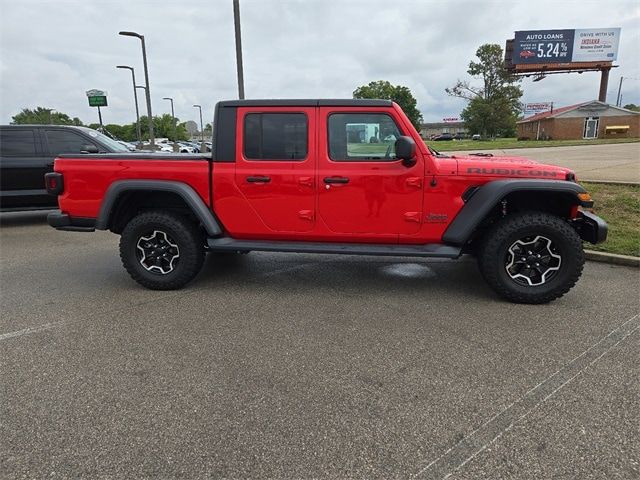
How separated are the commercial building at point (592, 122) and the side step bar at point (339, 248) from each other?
51.7m

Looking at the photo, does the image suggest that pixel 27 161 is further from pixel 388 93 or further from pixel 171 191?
pixel 388 93

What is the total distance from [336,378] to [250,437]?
734mm

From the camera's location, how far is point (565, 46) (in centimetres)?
4662

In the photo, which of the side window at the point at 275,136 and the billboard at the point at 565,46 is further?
the billboard at the point at 565,46

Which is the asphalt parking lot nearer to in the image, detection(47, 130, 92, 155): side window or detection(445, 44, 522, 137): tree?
detection(47, 130, 92, 155): side window

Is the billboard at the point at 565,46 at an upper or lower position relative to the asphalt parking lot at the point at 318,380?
upper

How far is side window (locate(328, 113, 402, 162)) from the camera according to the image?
12.9ft

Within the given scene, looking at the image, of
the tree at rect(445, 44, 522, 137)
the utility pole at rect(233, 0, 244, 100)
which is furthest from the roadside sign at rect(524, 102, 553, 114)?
the utility pole at rect(233, 0, 244, 100)

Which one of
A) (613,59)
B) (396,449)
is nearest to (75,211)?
(396,449)

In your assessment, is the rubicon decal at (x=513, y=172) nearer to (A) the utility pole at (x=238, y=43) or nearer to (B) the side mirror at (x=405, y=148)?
(B) the side mirror at (x=405, y=148)

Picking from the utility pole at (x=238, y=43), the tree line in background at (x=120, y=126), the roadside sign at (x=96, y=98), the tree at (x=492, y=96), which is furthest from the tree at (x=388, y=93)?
the utility pole at (x=238, y=43)

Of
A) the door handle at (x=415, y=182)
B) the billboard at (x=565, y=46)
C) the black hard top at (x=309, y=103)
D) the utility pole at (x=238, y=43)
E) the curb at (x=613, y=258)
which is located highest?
the billboard at (x=565, y=46)

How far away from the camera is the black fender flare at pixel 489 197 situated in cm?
366

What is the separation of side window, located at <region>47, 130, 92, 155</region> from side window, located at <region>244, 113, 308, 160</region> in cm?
511
